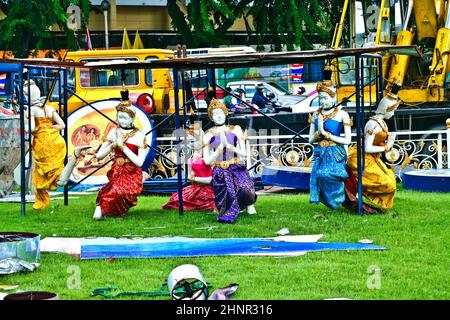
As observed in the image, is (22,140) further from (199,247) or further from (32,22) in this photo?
(32,22)

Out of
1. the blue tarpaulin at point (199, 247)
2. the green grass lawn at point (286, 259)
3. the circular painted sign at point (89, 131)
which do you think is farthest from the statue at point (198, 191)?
the circular painted sign at point (89, 131)

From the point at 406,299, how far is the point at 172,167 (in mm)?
10539

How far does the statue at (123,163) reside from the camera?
42.3 feet

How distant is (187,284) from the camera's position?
7535 millimetres

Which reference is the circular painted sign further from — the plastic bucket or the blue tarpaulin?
the plastic bucket

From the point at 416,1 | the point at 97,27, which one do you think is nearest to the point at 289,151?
the point at 416,1

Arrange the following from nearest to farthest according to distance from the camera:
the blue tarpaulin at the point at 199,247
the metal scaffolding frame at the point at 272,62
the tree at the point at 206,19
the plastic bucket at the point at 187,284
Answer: the plastic bucket at the point at 187,284, the blue tarpaulin at the point at 199,247, the metal scaffolding frame at the point at 272,62, the tree at the point at 206,19

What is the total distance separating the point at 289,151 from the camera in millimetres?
17000

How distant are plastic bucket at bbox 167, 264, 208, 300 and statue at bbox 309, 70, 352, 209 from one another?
16.9 feet

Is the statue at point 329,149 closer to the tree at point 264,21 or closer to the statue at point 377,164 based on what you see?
the statue at point 377,164

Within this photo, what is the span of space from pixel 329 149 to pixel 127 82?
320 inches

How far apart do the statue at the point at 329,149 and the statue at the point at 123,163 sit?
7.16ft

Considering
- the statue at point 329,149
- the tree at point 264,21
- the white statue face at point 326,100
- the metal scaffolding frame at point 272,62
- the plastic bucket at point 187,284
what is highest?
the tree at point 264,21

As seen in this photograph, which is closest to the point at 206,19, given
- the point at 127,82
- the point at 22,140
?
the point at 127,82
